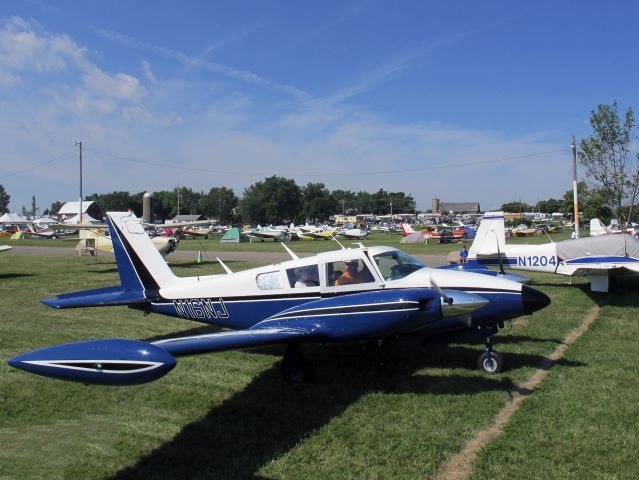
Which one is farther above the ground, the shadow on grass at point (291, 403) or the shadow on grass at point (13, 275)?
the shadow on grass at point (13, 275)

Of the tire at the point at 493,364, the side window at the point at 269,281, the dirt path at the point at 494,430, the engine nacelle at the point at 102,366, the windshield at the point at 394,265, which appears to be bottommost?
the dirt path at the point at 494,430

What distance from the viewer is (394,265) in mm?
7461

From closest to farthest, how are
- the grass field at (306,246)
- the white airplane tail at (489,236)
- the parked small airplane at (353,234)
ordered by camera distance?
the white airplane tail at (489,236)
the grass field at (306,246)
the parked small airplane at (353,234)

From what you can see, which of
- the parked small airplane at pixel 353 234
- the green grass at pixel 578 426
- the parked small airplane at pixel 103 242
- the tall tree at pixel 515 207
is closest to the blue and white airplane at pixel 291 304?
the green grass at pixel 578 426

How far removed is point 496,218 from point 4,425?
46.6 feet

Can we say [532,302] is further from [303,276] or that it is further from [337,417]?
[303,276]

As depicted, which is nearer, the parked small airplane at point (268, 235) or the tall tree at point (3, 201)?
the parked small airplane at point (268, 235)

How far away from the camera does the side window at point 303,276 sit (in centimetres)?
746

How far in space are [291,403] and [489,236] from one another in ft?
37.5

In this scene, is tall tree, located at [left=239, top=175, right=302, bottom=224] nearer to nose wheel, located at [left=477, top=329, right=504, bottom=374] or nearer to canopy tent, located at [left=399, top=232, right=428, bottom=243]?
canopy tent, located at [left=399, top=232, right=428, bottom=243]

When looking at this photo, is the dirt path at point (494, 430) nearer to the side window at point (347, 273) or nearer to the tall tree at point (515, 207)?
the side window at point (347, 273)

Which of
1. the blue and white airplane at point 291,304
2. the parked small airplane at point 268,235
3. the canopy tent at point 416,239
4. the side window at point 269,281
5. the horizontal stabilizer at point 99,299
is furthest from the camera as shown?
the parked small airplane at point 268,235

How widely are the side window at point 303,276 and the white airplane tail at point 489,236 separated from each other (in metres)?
9.57

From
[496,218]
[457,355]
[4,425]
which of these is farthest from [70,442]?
[496,218]
